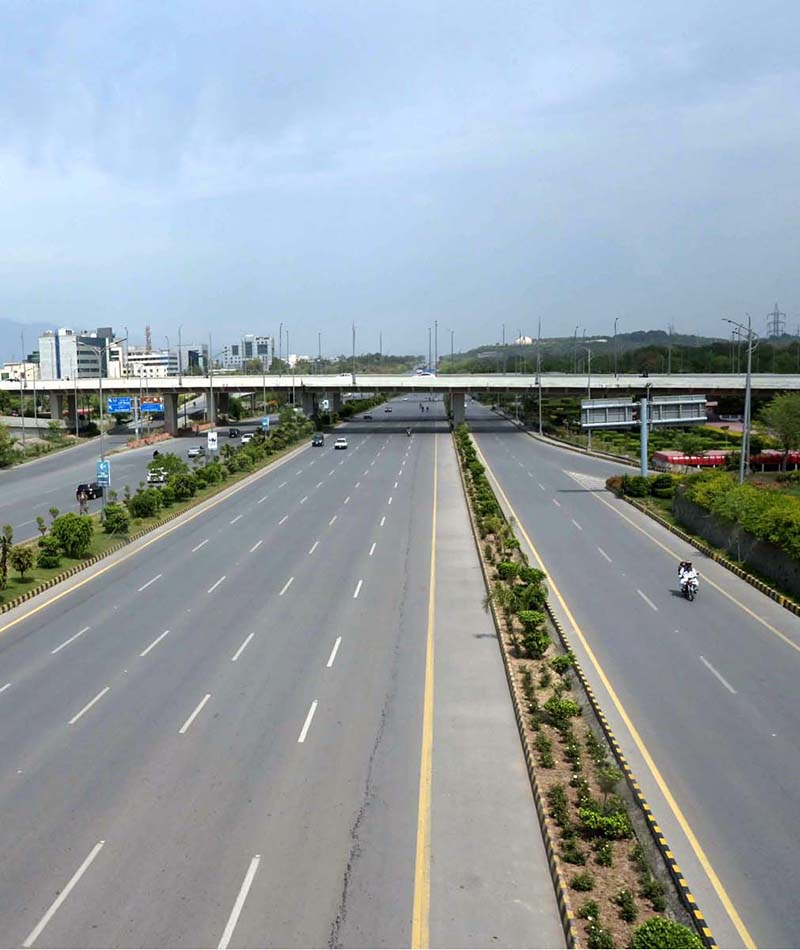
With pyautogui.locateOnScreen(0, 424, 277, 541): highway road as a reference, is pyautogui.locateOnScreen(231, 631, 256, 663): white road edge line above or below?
above

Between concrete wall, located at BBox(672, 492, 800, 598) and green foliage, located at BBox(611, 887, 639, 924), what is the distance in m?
18.2

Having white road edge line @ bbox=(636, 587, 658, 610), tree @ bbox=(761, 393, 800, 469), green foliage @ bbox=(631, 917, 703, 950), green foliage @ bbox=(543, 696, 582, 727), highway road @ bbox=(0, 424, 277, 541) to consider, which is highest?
tree @ bbox=(761, 393, 800, 469)

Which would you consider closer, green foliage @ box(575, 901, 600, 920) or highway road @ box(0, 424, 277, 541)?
green foliage @ box(575, 901, 600, 920)

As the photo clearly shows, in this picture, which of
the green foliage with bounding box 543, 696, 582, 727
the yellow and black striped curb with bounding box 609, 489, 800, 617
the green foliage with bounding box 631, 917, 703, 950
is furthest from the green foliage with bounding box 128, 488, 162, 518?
the green foliage with bounding box 631, 917, 703, 950

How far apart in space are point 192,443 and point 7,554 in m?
62.9

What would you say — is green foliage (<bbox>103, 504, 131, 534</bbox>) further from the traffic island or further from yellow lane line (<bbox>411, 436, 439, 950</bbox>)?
the traffic island

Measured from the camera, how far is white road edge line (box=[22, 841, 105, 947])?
11117mm

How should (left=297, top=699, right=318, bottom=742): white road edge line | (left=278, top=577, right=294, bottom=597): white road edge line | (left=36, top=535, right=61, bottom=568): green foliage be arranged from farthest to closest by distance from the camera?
(left=36, top=535, right=61, bottom=568): green foliage, (left=278, top=577, right=294, bottom=597): white road edge line, (left=297, top=699, right=318, bottom=742): white road edge line

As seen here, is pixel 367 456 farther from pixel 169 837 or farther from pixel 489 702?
pixel 169 837

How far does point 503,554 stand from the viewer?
3262cm

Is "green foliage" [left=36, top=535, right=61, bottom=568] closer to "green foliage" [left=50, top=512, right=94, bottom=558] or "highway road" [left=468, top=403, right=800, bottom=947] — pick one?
"green foliage" [left=50, top=512, right=94, bottom=558]

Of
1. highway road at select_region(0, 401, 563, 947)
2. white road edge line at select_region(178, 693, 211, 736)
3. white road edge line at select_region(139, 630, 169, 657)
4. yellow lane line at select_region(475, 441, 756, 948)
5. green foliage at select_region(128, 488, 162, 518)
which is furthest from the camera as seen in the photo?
green foliage at select_region(128, 488, 162, 518)

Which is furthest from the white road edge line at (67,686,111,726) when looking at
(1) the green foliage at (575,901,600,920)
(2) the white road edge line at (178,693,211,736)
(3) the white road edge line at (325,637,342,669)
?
(1) the green foliage at (575,901,600,920)

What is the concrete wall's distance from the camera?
93.7 ft
